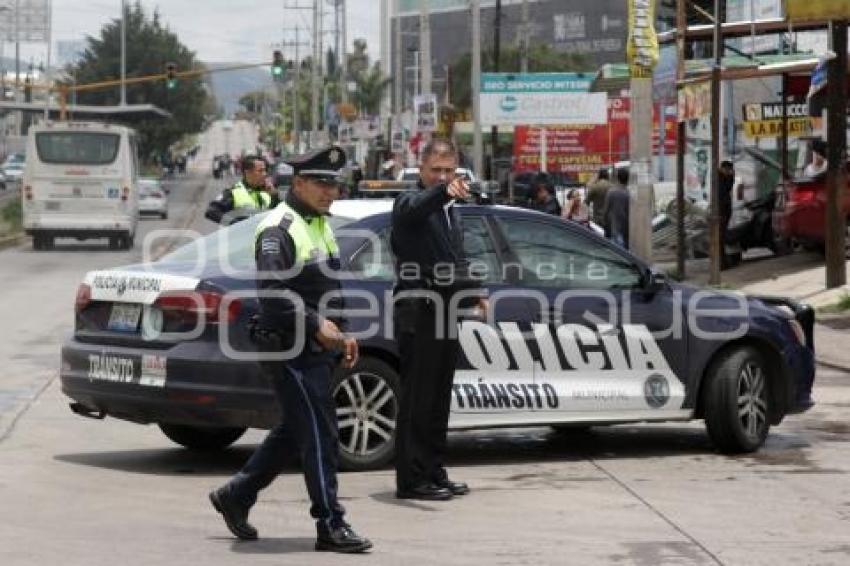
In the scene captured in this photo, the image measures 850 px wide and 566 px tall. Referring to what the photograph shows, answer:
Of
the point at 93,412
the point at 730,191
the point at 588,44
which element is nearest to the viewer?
the point at 93,412

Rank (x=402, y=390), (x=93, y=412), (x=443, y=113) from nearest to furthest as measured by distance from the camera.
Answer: (x=402, y=390)
(x=93, y=412)
(x=443, y=113)

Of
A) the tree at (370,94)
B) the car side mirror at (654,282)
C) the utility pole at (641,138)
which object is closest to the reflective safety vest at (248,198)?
the car side mirror at (654,282)

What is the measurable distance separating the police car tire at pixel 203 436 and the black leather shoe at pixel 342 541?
2962 mm

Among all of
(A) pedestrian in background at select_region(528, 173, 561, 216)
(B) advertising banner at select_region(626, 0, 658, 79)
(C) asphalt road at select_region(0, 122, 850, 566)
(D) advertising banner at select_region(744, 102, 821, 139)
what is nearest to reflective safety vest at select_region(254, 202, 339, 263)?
(C) asphalt road at select_region(0, 122, 850, 566)

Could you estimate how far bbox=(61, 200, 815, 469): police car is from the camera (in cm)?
911

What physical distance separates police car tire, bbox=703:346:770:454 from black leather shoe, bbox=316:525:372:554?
11.3 ft

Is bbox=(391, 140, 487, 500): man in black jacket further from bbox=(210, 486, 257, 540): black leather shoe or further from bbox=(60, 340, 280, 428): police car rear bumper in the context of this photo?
bbox=(210, 486, 257, 540): black leather shoe

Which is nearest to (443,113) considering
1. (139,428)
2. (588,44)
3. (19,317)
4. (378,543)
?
(19,317)

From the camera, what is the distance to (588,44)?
126m

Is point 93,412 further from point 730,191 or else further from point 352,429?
point 730,191

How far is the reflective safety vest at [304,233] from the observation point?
732 cm

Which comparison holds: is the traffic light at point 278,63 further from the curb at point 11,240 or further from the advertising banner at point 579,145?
the curb at point 11,240

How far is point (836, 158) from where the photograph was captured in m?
20.9

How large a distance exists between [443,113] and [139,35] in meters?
62.4
